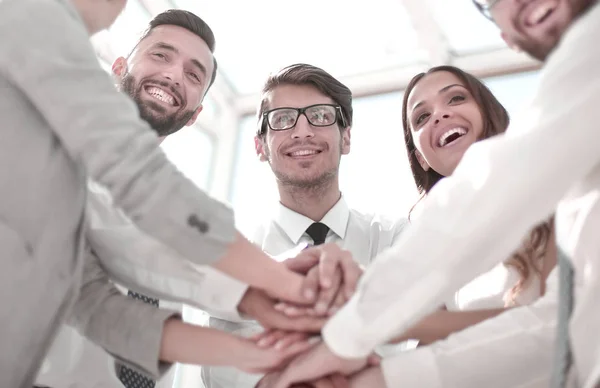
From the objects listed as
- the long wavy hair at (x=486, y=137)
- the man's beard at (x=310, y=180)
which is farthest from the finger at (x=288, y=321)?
the man's beard at (x=310, y=180)

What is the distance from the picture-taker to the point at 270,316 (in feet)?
3.59

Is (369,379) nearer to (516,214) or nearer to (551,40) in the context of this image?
(516,214)

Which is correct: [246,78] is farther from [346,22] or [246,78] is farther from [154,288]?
[154,288]

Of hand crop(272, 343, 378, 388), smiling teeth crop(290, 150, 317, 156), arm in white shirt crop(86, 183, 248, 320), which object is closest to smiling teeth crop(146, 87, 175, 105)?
smiling teeth crop(290, 150, 317, 156)

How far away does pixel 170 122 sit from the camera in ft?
6.23

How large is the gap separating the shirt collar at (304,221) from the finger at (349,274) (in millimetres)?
774

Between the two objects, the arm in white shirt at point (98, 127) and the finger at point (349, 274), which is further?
the finger at point (349, 274)

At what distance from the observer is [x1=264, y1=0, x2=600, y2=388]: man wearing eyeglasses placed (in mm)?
709

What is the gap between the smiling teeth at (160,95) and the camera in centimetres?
183

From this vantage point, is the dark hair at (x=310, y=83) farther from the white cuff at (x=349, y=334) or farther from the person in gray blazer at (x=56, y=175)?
the white cuff at (x=349, y=334)

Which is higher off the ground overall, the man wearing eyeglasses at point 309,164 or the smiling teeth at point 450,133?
the smiling teeth at point 450,133

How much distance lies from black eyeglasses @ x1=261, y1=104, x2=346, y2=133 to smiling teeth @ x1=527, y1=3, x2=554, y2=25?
123cm

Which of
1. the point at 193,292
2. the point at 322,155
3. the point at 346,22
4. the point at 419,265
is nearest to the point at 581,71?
the point at 419,265

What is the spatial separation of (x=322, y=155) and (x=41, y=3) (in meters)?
1.25
